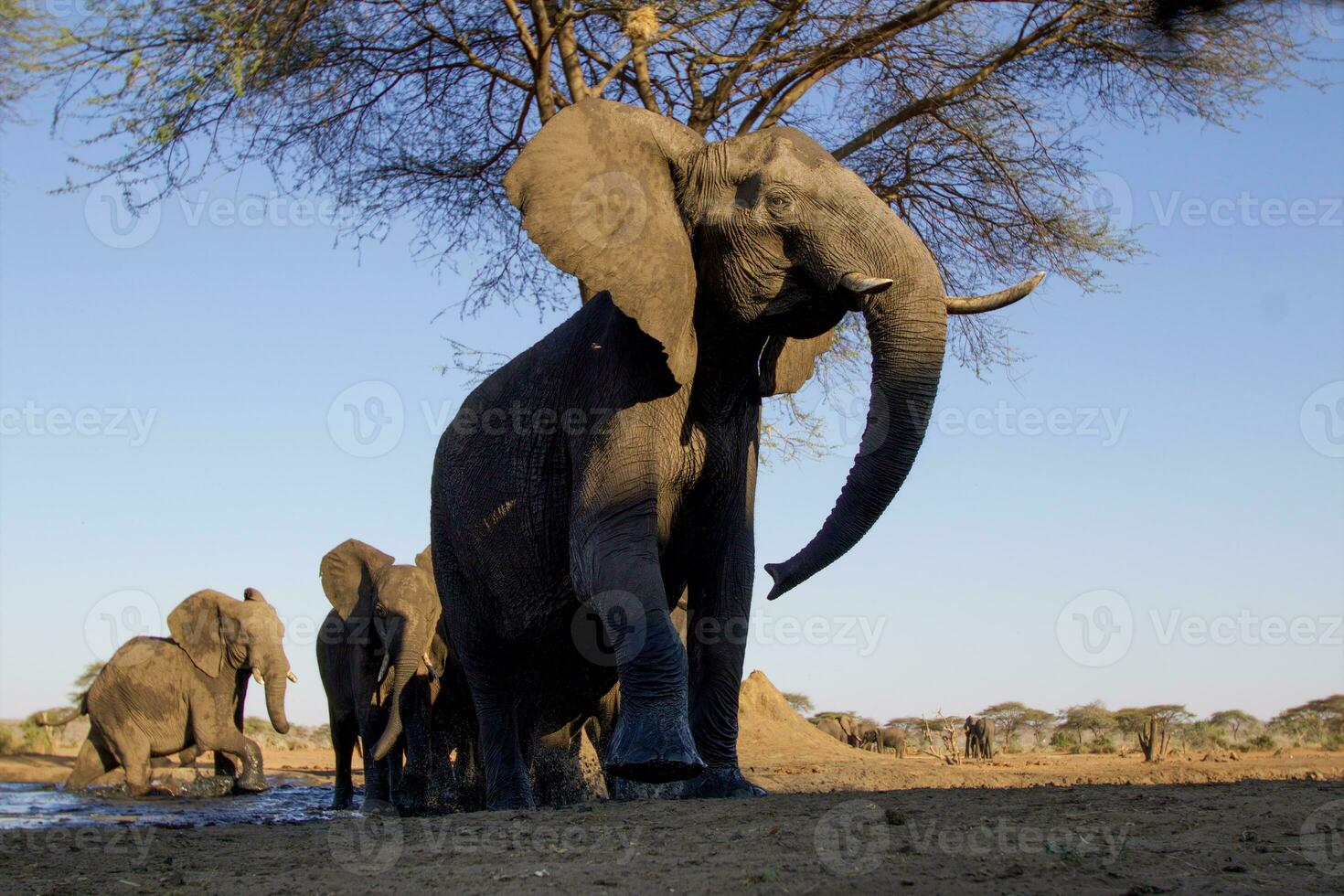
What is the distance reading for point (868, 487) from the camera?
6.34 meters

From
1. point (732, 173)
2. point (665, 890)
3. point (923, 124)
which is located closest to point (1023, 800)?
point (665, 890)

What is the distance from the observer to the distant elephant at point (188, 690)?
59.9 ft

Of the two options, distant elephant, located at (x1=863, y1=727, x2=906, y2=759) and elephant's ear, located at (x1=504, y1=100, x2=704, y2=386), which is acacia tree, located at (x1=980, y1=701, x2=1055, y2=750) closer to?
distant elephant, located at (x1=863, y1=727, x2=906, y2=759)

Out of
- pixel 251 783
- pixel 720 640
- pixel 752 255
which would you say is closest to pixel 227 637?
pixel 251 783

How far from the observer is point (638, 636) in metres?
6.24

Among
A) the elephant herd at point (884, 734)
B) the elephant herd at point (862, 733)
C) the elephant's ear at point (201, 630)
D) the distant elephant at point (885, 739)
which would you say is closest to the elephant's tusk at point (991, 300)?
the elephant's ear at point (201, 630)

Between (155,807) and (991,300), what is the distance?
11.1m

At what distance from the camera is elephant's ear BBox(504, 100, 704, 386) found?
261 inches

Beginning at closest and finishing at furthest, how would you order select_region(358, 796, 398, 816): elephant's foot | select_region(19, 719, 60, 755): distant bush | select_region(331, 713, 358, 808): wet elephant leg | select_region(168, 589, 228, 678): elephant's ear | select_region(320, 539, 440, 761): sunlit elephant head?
select_region(358, 796, 398, 816): elephant's foot, select_region(320, 539, 440, 761): sunlit elephant head, select_region(331, 713, 358, 808): wet elephant leg, select_region(168, 589, 228, 678): elephant's ear, select_region(19, 719, 60, 755): distant bush

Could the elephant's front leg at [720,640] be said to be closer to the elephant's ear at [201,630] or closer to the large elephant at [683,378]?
the large elephant at [683,378]

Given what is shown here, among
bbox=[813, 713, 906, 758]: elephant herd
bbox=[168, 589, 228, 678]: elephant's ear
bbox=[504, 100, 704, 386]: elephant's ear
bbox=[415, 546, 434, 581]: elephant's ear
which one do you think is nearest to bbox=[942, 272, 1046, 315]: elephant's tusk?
bbox=[504, 100, 704, 386]: elephant's ear

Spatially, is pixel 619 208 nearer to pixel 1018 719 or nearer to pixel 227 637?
pixel 227 637

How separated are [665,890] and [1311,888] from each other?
177 cm

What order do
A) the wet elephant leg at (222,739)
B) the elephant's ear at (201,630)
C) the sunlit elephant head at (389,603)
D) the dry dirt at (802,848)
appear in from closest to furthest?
the dry dirt at (802,848)
the sunlit elephant head at (389,603)
the wet elephant leg at (222,739)
the elephant's ear at (201,630)
